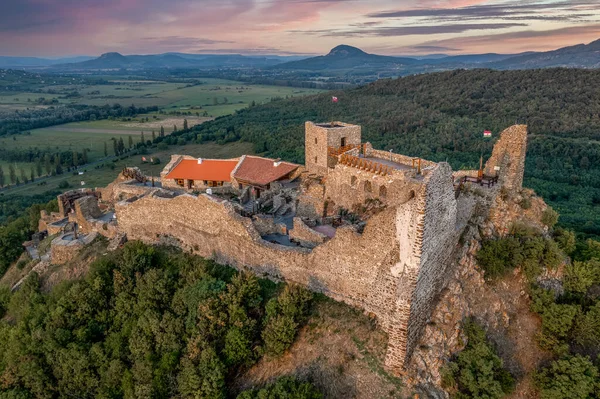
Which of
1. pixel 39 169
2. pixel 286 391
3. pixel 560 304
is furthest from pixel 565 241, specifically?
pixel 39 169

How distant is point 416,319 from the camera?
16.8 metres

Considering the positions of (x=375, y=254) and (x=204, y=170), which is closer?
(x=375, y=254)

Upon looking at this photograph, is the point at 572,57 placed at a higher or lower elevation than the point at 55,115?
higher

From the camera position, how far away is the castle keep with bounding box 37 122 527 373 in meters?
16.2

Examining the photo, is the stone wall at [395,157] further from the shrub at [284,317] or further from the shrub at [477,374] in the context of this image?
the shrub at [284,317]

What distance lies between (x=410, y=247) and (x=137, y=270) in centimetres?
1627

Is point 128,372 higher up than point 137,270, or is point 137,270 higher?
point 137,270

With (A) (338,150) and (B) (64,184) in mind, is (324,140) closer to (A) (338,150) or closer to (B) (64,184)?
(A) (338,150)

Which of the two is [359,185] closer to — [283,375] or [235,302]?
[235,302]

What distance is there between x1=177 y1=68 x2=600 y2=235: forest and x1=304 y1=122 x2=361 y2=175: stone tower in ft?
68.5

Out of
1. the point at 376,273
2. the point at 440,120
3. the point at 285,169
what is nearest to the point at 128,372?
the point at 376,273

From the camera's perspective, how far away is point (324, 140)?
29594mm

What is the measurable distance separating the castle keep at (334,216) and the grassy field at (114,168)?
4882 cm

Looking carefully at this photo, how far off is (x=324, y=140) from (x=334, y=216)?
624cm
